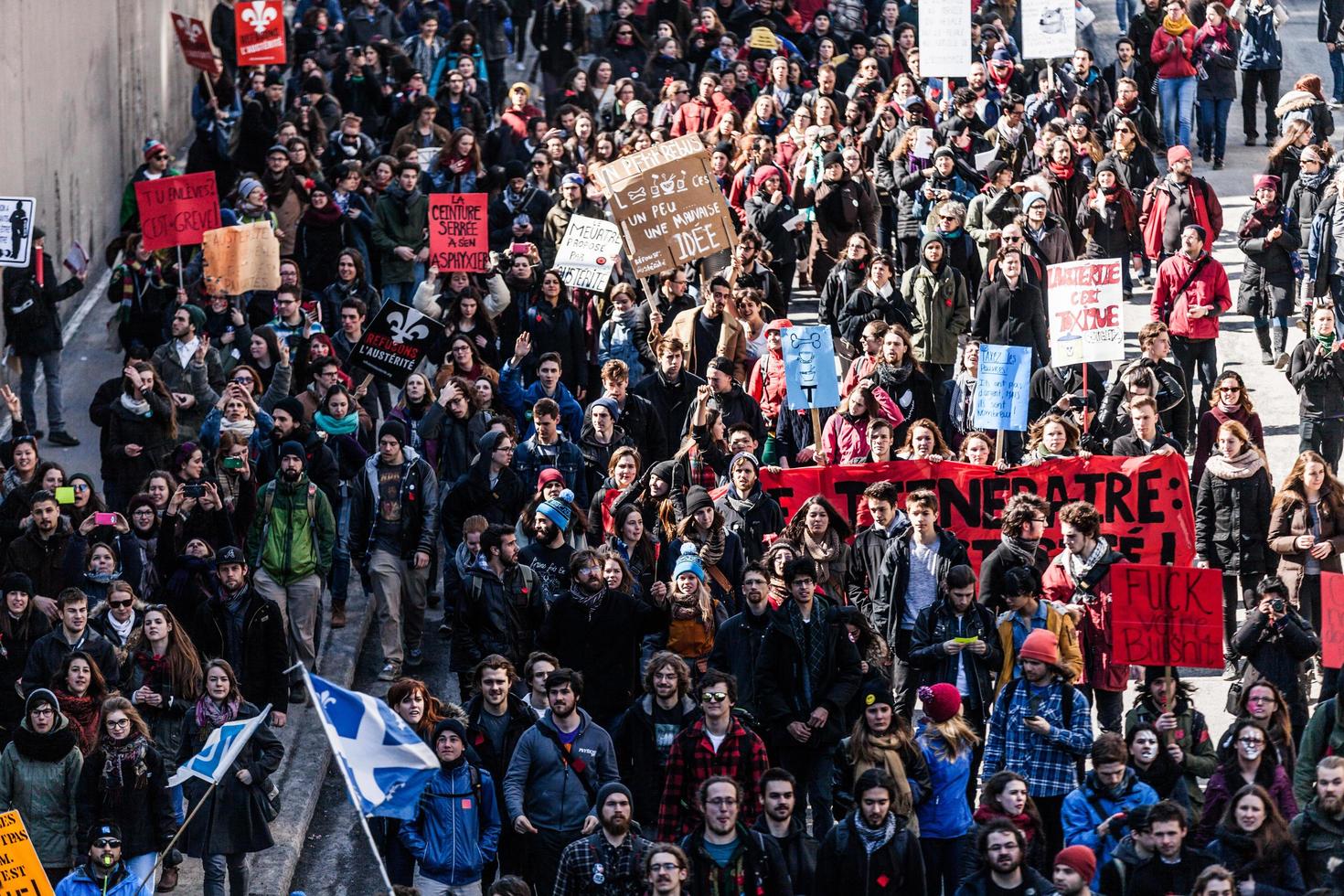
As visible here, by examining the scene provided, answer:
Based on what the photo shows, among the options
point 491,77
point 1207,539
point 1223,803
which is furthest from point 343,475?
point 491,77

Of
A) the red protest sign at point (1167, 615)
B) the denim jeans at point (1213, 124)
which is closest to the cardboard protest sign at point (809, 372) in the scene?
the red protest sign at point (1167, 615)

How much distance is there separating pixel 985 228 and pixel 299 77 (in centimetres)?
842

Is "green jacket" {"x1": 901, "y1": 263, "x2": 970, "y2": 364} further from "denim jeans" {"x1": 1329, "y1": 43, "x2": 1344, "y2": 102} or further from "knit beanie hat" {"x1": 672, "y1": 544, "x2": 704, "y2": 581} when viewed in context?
"denim jeans" {"x1": 1329, "y1": 43, "x2": 1344, "y2": 102}

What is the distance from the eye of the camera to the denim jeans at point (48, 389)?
19125 millimetres

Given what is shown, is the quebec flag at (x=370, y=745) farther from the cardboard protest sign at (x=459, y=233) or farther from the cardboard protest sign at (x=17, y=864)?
the cardboard protest sign at (x=459, y=233)

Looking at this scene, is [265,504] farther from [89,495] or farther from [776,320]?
[776,320]

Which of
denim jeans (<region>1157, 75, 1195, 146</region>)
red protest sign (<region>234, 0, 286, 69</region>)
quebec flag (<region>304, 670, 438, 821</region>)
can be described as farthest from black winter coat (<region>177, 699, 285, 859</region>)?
denim jeans (<region>1157, 75, 1195, 146</region>)

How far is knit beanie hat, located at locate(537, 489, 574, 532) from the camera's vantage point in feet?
47.5

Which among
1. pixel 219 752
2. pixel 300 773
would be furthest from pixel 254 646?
pixel 219 752

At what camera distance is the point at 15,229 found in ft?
55.6

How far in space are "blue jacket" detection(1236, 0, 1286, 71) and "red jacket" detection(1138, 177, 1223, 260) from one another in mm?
6636

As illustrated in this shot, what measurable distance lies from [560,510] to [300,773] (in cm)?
214

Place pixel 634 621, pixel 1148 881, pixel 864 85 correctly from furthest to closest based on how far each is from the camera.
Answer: pixel 864 85, pixel 634 621, pixel 1148 881

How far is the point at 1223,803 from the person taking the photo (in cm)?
1195
